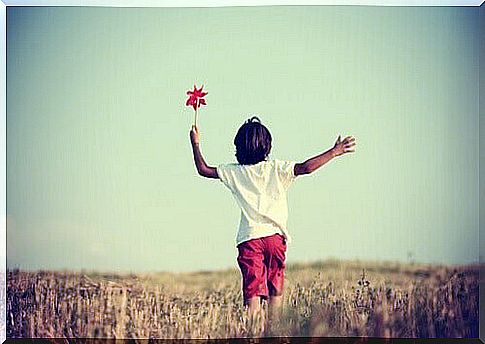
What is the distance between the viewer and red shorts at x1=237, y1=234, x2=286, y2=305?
4164 millimetres

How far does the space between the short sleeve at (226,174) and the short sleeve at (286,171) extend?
268 millimetres

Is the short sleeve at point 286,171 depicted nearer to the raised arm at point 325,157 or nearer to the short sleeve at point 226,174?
the raised arm at point 325,157

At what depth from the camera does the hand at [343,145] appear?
4184mm

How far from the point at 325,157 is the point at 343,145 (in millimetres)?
124

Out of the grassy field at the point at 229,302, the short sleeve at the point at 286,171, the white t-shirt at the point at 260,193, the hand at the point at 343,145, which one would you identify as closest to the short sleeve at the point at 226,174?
the white t-shirt at the point at 260,193

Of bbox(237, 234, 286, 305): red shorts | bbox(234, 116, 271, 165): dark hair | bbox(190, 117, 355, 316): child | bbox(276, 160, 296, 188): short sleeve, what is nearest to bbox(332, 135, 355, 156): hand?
bbox(190, 117, 355, 316): child

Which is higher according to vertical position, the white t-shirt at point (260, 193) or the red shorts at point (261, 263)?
the white t-shirt at point (260, 193)

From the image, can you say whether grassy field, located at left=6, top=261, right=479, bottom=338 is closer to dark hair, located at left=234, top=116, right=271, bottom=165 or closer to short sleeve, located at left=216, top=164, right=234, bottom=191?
short sleeve, located at left=216, top=164, right=234, bottom=191

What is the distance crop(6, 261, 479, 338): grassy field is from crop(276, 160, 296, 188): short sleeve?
0.49 m

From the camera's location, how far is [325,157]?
4.18m

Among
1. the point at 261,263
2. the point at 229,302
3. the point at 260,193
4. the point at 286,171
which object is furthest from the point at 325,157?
the point at 229,302

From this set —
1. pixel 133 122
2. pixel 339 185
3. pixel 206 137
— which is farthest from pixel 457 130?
pixel 133 122

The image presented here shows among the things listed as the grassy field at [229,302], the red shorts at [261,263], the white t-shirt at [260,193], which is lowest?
the grassy field at [229,302]

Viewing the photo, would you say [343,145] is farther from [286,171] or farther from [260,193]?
[260,193]
